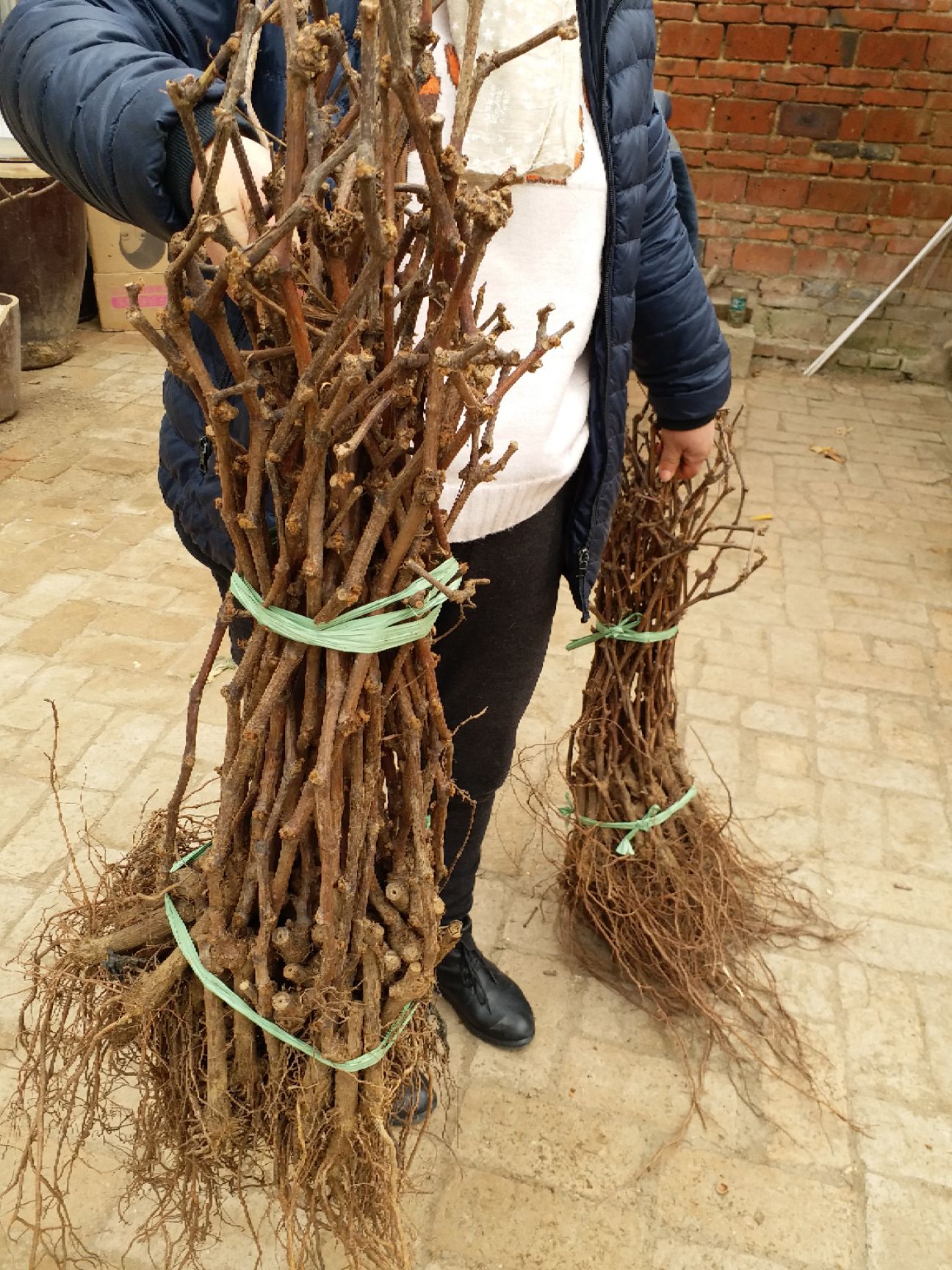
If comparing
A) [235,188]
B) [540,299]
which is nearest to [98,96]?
[235,188]

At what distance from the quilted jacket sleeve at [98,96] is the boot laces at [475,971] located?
59.5 inches

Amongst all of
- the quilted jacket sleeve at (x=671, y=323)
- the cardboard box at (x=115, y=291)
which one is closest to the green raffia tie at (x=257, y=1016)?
the quilted jacket sleeve at (x=671, y=323)

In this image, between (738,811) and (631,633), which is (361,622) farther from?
(738,811)

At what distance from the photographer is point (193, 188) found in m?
1.04

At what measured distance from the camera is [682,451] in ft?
6.38

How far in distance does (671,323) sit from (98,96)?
0.96 meters

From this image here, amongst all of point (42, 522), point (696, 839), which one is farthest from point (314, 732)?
point (42, 522)

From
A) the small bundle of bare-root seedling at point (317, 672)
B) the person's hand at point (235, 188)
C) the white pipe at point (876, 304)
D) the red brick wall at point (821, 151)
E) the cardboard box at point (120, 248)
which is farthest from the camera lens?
the white pipe at point (876, 304)

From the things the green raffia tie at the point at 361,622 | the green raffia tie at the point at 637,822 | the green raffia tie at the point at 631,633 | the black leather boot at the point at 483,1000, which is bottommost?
the black leather boot at the point at 483,1000

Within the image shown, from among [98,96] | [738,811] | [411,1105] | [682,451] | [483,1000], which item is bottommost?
[738,811]

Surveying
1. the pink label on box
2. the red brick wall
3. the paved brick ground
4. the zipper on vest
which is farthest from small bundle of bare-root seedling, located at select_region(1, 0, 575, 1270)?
the red brick wall

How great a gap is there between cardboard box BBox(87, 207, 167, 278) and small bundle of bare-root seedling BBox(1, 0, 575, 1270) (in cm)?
553

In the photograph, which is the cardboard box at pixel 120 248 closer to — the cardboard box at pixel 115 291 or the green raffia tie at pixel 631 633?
the cardboard box at pixel 115 291

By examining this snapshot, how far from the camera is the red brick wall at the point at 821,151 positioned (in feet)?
19.6
